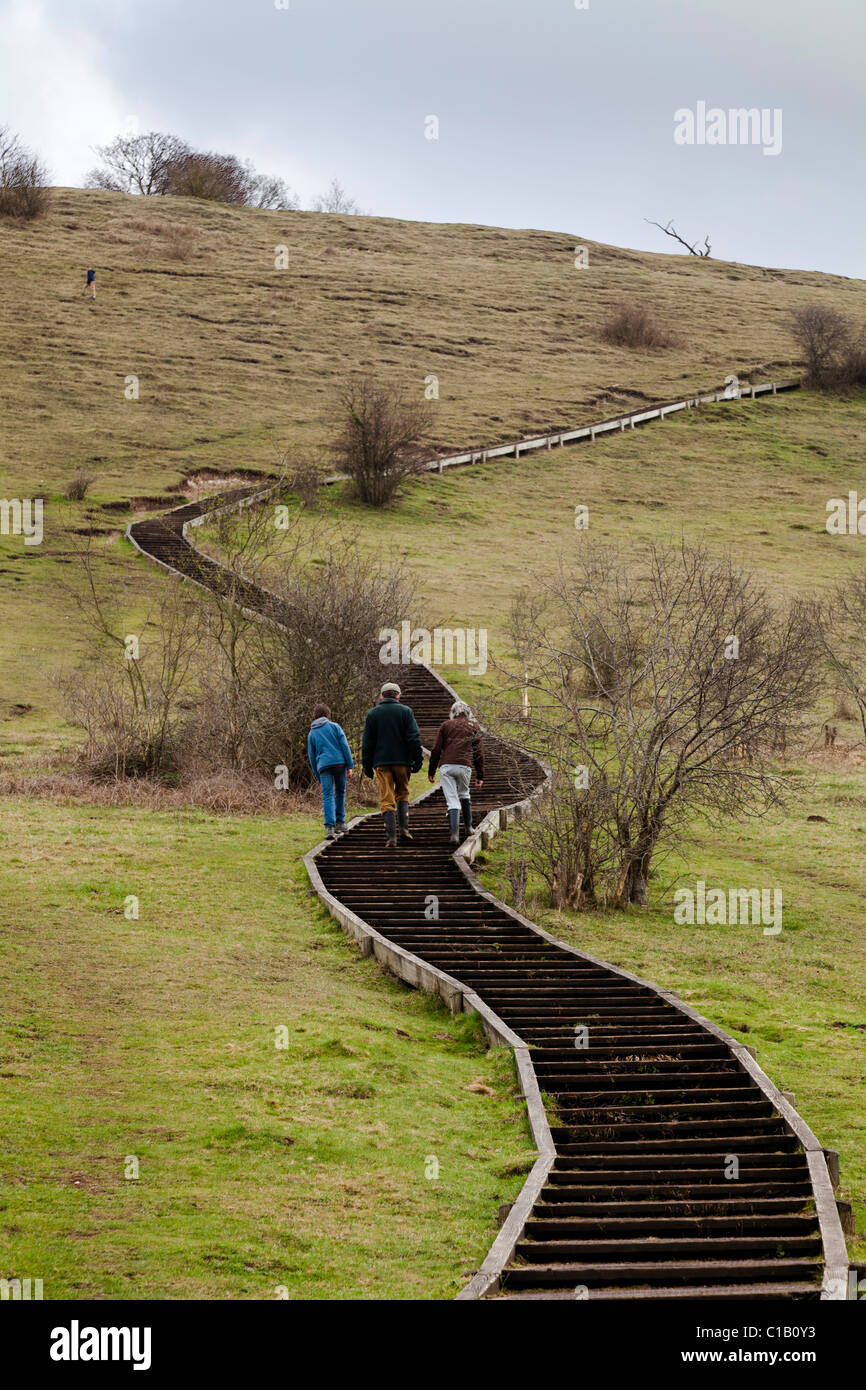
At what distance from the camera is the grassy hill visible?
9602 millimetres

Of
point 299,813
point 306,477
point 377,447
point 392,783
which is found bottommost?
point 299,813

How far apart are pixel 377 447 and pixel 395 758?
124 feet

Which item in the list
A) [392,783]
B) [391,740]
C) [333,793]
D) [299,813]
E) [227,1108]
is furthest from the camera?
[299,813]

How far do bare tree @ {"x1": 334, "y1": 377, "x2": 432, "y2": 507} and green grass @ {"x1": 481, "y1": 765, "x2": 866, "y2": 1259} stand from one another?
3086cm

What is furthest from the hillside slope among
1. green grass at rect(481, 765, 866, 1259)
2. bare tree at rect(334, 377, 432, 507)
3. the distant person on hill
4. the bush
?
the distant person on hill

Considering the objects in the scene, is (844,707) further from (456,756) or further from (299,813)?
(456,756)

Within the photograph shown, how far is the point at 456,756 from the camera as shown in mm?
19047

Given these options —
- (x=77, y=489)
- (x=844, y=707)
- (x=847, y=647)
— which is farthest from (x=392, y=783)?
(x=77, y=489)

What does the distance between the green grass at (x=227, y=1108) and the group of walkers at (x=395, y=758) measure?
2.20 meters

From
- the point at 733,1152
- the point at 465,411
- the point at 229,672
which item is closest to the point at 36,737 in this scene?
the point at 229,672

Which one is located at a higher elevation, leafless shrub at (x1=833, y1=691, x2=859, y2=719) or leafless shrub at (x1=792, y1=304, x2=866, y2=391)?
leafless shrub at (x1=792, y1=304, x2=866, y2=391)

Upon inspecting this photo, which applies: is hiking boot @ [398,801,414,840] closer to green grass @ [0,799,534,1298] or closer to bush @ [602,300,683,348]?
Answer: green grass @ [0,799,534,1298]

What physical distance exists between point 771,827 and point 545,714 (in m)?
5.72
